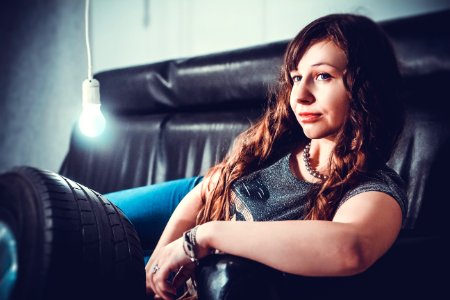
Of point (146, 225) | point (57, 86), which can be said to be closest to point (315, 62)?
point (146, 225)

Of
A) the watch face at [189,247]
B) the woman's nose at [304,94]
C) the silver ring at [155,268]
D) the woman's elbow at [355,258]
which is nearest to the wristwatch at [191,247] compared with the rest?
the watch face at [189,247]

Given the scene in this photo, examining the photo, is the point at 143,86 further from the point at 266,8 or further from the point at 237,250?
the point at 237,250

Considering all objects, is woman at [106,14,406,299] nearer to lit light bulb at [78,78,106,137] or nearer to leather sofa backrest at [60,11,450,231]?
leather sofa backrest at [60,11,450,231]

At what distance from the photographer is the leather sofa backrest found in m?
1.10

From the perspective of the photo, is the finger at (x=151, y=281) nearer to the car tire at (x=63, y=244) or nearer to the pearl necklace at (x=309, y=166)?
the car tire at (x=63, y=244)

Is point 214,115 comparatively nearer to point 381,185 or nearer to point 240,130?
point 240,130

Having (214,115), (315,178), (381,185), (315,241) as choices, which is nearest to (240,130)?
(214,115)

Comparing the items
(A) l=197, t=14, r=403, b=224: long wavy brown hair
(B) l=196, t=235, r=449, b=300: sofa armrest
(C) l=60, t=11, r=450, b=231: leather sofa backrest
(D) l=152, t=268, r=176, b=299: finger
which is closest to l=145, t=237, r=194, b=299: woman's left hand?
(D) l=152, t=268, r=176, b=299: finger

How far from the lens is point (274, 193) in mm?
990

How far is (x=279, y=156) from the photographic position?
1.09 meters

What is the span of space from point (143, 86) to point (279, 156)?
889 mm

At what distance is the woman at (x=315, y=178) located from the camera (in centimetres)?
65

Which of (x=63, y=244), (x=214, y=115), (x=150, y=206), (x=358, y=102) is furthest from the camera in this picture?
(x=214, y=115)

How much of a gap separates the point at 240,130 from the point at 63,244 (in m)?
0.95
